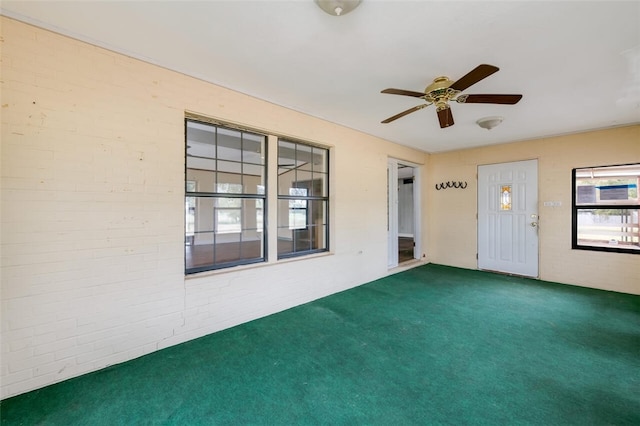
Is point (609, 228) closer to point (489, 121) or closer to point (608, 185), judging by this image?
point (608, 185)

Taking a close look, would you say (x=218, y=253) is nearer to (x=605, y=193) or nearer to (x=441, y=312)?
(x=441, y=312)

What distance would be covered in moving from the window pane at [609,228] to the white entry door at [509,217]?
643mm

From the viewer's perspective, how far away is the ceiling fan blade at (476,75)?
184 cm

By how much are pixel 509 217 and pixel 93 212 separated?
20.9 ft

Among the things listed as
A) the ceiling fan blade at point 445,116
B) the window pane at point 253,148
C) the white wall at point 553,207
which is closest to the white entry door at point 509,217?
the white wall at point 553,207

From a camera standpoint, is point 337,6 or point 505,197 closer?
point 337,6

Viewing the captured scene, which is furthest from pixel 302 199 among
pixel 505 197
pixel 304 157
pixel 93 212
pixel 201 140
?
pixel 505 197

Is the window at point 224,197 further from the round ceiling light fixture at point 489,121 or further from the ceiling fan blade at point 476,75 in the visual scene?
the round ceiling light fixture at point 489,121

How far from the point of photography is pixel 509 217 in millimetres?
5137

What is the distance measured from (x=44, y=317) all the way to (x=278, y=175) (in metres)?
2.50

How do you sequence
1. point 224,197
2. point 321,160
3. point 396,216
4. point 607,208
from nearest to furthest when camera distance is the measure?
point 224,197, point 321,160, point 607,208, point 396,216

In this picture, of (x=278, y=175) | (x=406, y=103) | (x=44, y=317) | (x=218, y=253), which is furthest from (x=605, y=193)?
(x=44, y=317)

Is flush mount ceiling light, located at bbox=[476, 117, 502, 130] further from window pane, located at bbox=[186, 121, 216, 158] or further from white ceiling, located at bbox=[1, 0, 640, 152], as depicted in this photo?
window pane, located at bbox=[186, 121, 216, 158]

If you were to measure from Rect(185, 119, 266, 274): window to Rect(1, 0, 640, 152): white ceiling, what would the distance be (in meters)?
0.71
